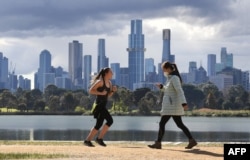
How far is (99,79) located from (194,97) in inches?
6248

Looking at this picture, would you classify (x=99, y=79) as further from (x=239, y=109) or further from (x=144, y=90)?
(x=239, y=109)

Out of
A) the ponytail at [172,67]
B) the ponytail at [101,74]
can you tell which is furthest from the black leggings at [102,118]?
the ponytail at [172,67]

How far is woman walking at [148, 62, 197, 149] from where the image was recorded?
13.6 meters

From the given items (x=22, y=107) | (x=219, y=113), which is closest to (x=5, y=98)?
(x=22, y=107)

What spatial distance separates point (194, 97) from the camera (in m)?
172

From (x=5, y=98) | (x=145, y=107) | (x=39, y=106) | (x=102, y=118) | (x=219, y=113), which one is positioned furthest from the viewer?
(x=5, y=98)

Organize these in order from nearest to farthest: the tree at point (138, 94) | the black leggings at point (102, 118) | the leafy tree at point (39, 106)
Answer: the black leggings at point (102, 118)
the tree at point (138, 94)
the leafy tree at point (39, 106)

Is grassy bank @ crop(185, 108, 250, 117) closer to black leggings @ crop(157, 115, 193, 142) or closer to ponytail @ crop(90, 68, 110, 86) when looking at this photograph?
ponytail @ crop(90, 68, 110, 86)

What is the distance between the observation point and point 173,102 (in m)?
13.7

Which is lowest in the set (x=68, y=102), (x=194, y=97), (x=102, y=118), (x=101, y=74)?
(x=102, y=118)

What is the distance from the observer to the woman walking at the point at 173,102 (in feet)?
44.5

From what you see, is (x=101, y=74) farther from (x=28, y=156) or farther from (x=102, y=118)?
(x=28, y=156)

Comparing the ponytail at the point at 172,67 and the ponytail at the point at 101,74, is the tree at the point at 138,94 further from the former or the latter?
the ponytail at the point at 172,67

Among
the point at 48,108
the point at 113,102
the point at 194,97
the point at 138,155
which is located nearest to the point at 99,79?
the point at 138,155
